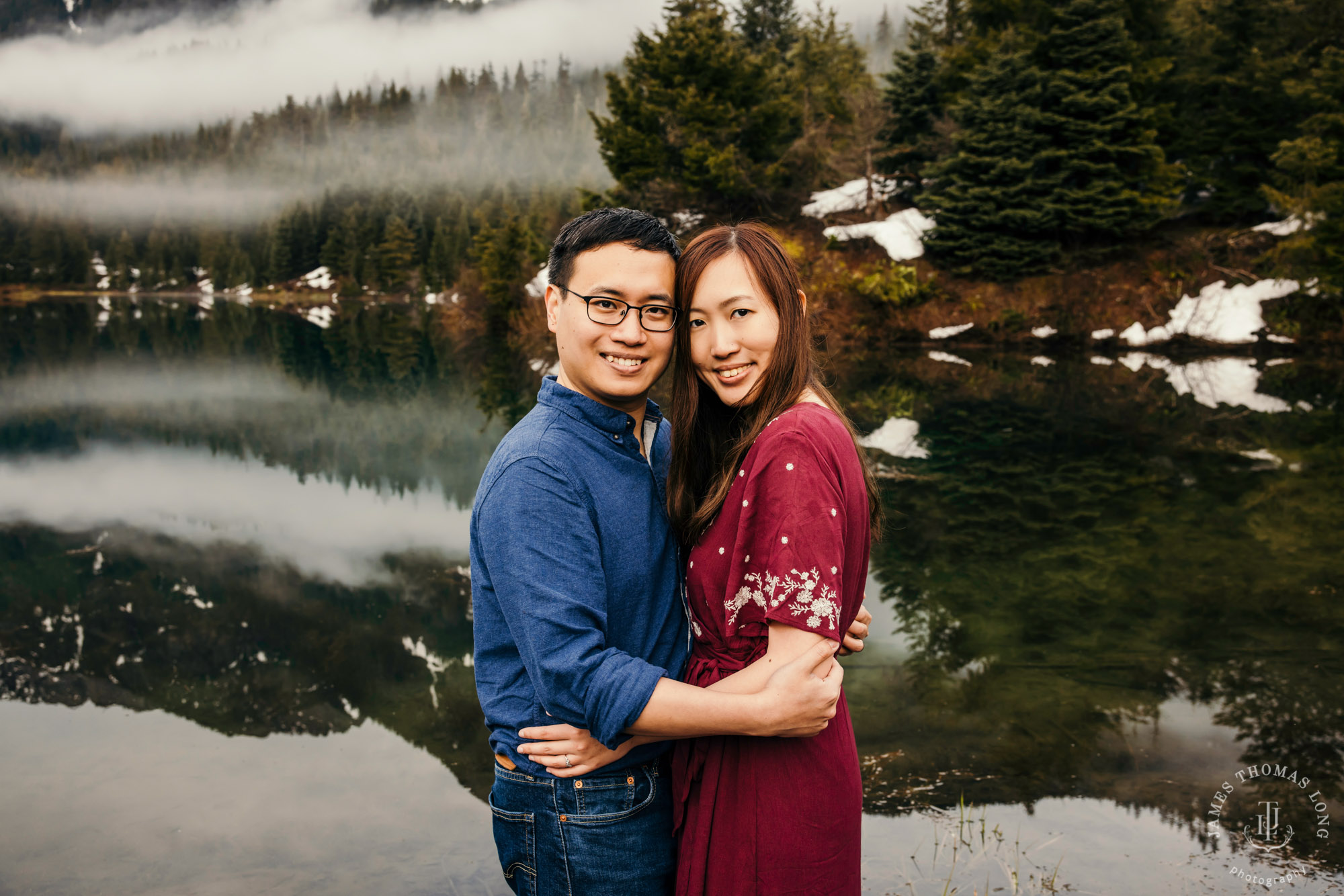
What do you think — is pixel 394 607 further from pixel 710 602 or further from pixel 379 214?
pixel 379 214

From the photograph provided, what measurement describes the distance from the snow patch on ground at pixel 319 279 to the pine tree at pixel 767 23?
57897 mm

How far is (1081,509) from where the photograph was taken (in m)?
7.77

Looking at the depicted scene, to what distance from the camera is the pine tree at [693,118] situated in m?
23.0

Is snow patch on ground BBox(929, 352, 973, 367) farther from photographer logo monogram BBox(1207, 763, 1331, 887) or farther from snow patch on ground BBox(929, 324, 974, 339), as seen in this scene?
photographer logo monogram BBox(1207, 763, 1331, 887)

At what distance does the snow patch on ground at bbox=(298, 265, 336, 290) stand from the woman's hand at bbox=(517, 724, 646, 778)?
280ft

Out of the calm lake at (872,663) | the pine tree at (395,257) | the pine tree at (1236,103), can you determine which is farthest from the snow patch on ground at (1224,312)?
the pine tree at (395,257)

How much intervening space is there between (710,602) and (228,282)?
10385 cm

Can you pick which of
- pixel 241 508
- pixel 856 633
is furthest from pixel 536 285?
pixel 856 633

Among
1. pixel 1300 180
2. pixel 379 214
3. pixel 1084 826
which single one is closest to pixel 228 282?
pixel 379 214

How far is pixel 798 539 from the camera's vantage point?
4.88ft

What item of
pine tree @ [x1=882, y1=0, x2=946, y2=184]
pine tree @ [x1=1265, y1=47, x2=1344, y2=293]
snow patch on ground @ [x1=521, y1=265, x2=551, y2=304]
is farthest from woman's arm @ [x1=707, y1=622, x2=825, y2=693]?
snow patch on ground @ [x1=521, y1=265, x2=551, y2=304]

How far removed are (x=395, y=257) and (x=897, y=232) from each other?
5480 centimetres

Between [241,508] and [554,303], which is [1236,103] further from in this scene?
[554,303]

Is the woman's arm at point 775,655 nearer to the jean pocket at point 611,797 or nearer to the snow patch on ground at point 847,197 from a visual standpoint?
the jean pocket at point 611,797
